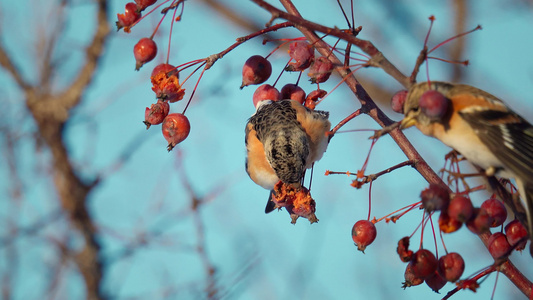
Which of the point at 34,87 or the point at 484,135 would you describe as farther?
the point at 34,87

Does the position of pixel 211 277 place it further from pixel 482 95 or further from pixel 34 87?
pixel 34 87

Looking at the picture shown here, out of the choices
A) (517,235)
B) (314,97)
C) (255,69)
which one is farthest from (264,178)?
(517,235)

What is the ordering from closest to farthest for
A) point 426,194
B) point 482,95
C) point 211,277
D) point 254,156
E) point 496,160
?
point 426,194, point 496,160, point 482,95, point 254,156, point 211,277

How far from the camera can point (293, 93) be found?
3094mm

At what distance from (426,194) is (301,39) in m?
1.02

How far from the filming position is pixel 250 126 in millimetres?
4316

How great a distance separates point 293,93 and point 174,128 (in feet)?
2.48

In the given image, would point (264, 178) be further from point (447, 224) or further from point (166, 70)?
point (447, 224)

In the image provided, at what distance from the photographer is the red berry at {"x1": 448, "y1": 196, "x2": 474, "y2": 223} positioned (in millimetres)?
1943

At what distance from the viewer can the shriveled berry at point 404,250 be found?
2.25 metres

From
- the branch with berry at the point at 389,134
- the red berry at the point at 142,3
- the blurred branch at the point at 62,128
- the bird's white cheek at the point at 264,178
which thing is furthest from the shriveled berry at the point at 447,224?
the blurred branch at the point at 62,128

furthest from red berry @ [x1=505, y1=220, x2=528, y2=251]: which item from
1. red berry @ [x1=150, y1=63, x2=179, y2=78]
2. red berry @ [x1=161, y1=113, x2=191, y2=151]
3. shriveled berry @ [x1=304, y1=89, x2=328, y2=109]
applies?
red berry @ [x1=150, y1=63, x2=179, y2=78]

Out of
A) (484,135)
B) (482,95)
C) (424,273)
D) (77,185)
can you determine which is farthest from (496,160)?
(77,185)

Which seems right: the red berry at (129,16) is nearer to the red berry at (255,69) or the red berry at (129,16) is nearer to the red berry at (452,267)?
the red berry at (255,69)
